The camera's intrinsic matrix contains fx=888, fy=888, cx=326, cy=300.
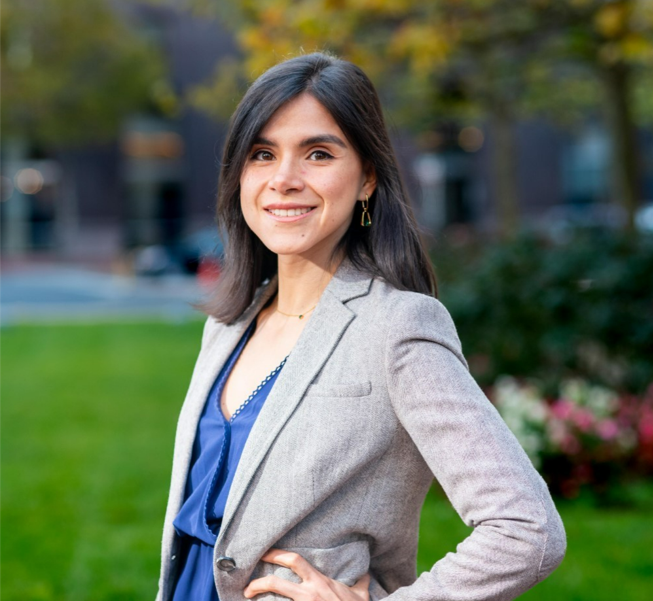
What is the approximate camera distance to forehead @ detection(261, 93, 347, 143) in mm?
1834

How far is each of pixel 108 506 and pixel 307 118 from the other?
4611 millimetres

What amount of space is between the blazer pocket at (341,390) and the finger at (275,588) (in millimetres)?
369

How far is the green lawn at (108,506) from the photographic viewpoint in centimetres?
448

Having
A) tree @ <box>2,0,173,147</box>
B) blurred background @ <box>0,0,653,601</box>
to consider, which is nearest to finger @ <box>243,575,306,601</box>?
blurred background @ <box>0,0,653,601</box>

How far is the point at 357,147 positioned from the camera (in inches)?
73.9

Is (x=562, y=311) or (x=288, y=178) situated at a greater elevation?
(x=288, y=178)

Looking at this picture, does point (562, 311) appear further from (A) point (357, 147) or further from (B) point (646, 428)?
(A) point (357, 147)

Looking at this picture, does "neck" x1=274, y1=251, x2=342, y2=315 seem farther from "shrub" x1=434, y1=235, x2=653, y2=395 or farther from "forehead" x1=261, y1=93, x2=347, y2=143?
"shrub" x1=434, y1=235, x2=653, y2=395

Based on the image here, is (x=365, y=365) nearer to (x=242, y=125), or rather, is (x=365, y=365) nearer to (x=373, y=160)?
(x=373, y=160)

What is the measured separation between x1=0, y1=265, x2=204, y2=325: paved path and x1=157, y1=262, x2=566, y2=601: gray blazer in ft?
40.6

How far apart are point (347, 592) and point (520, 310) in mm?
4983

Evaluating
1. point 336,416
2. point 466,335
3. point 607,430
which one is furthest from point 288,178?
point 466,335

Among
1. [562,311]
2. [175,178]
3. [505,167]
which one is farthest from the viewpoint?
[175,178]

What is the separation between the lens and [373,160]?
6.29 ft
